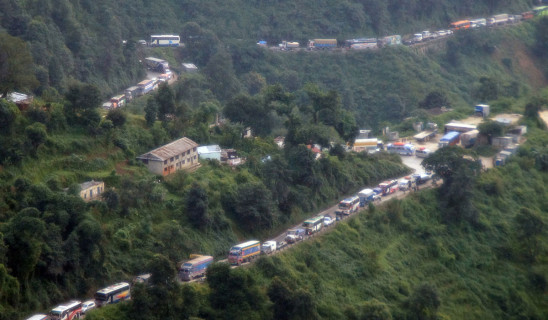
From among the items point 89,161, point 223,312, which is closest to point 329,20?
point 89,161

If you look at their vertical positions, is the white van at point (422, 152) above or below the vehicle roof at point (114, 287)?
below

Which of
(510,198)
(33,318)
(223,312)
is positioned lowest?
(510,198)

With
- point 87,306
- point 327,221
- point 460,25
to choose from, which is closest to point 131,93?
Result: point 327,221

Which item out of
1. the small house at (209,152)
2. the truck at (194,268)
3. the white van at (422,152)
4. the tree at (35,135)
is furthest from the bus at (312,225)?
the white van at (422,152)

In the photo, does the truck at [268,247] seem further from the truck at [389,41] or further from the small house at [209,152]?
the truck at [389,41]

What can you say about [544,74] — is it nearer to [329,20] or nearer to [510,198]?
[329,20]

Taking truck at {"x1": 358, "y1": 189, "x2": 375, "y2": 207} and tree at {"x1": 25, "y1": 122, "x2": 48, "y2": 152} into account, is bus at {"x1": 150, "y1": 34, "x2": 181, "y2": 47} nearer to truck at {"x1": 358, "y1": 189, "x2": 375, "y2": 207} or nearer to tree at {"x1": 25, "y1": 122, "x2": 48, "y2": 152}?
truck at {"x1": 358, "y1": 189, "x2": 375, "y2": 207}
